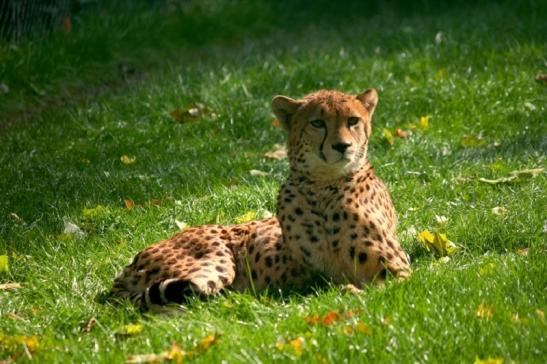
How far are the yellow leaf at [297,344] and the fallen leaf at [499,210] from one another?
232cm

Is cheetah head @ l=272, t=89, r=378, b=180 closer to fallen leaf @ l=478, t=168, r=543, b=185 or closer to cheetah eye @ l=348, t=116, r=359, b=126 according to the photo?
cheetah eye @ l=348, t=116, r=359, b=126

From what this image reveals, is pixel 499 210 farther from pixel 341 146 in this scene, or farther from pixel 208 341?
pixel 208 341

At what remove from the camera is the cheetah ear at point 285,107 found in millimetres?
6168

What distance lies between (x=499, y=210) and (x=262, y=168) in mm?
2154

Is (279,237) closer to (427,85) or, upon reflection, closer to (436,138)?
(436,138)

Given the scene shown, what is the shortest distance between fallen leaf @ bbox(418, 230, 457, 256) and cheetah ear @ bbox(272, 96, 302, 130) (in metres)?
0.98

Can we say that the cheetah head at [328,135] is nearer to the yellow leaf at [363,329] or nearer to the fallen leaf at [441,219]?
the fallen leaf at [441,219]

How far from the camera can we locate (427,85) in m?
10.0

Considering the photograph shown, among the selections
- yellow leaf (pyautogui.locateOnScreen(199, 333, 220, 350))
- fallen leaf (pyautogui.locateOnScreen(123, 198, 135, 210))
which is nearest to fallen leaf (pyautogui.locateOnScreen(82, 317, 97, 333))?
yellow leaf (pyautogui.locateOnScreen(199, 333, 220, 350))

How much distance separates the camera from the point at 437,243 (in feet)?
20.5

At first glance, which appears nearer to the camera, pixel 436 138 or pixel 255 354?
pixel 255 354

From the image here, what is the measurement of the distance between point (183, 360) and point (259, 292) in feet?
3.85

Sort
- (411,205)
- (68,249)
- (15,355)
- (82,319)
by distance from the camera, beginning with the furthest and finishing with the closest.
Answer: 1. (411,205)
2. (68,249)
3. (82,319)
4. (15,355)

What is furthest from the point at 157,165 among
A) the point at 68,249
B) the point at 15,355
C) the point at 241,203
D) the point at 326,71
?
the point at 15,355
